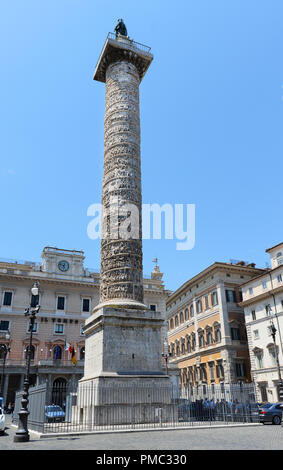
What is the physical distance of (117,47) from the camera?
17.9 m

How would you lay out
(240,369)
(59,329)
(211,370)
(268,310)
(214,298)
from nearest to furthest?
(268,310) → (240,369) → (211,370) → (214,298) → (59,329)

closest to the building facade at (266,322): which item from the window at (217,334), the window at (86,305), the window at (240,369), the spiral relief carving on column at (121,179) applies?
the window at (240,369)

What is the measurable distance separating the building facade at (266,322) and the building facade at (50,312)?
377 inches

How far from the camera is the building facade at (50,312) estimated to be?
30928 millimetres

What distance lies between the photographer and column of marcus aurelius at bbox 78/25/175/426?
1260 centimetres

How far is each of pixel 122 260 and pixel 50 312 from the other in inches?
834

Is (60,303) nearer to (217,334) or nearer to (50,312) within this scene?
(50,312)

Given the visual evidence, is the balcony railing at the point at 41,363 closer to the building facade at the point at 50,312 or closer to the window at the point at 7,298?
the building facade at the point at 50,312

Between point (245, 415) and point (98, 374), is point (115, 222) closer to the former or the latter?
point (98, 374)

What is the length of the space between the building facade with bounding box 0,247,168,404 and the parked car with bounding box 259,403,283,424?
19.7 metres

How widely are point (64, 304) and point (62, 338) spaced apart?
10.0 feet

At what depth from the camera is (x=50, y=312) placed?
3334 centimetres

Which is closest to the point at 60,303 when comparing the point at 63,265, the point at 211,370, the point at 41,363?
the point at 63,265

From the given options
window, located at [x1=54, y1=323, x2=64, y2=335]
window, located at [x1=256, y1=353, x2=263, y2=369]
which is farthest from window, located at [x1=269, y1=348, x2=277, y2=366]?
window, located at [x1=54, y1=323, x2=64, y2=335]
